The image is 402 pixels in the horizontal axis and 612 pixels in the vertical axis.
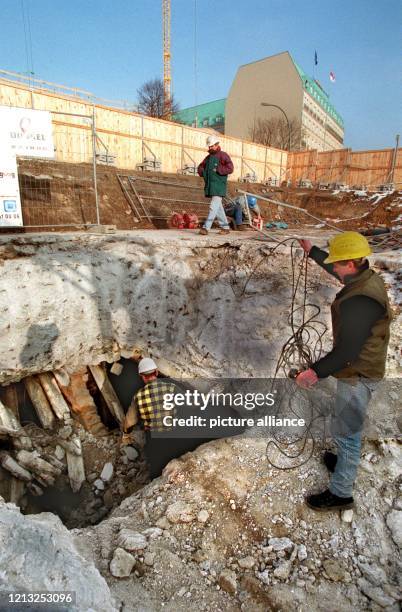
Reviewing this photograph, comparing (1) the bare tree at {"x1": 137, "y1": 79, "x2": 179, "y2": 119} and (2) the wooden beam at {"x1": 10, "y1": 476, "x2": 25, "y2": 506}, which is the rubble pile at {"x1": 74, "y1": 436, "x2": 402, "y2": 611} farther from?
(1) the bare tree at {"x1": 137, "y1": 79, "x2": 179, "y2": 119}

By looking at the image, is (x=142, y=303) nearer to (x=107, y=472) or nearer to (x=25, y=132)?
(x=107, y=472)

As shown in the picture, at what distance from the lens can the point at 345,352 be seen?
252 centimetres

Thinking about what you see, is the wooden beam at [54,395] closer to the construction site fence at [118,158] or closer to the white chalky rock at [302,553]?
the construction site fence at [118,158]

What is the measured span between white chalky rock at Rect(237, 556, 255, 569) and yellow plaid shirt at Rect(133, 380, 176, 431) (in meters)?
2.32

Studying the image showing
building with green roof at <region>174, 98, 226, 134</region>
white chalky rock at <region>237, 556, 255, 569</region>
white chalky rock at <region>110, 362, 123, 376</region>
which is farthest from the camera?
building with green roof at <region>174, 98, 226, 134</region>

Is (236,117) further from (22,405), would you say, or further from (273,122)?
(22,405)

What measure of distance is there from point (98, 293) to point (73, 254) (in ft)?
2.36

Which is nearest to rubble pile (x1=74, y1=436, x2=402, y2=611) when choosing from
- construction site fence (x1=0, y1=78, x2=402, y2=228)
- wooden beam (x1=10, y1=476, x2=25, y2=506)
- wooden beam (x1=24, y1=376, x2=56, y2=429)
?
wooden beam (x1=10, y1=476, x2=25, y2=506)

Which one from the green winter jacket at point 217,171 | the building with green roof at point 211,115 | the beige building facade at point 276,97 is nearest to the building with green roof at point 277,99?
the beige building facade at point 276,97

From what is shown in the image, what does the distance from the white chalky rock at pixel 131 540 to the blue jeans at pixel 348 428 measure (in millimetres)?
1609

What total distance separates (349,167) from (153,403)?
23.9 meters

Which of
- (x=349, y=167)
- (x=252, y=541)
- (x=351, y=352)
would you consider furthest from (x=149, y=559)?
(x=349, y=167)

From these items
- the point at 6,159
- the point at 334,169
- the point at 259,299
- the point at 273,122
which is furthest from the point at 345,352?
the point at 273,122

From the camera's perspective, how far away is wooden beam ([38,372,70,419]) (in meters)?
5.65
